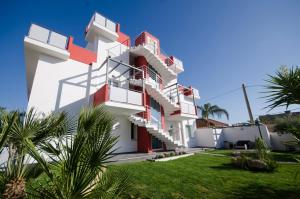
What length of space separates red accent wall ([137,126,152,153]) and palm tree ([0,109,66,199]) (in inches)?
402

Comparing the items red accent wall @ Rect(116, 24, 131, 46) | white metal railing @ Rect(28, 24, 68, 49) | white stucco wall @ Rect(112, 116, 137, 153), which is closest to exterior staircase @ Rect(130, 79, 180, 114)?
white stucco wall @ Rect(112, 116, 137, 153)

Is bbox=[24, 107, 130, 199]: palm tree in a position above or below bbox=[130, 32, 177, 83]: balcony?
below

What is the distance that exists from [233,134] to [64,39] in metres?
23.9

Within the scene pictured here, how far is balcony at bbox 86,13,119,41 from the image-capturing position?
14117mm

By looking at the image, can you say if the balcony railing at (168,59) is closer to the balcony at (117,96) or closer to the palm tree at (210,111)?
the balcony at (117,96)

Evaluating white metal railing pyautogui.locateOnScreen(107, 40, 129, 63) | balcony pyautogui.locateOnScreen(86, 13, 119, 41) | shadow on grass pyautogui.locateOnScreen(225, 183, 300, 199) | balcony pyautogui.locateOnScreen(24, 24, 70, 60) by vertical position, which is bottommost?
shadow on grass pyautogui.locateOnScreen(225, 183, 300, 199)

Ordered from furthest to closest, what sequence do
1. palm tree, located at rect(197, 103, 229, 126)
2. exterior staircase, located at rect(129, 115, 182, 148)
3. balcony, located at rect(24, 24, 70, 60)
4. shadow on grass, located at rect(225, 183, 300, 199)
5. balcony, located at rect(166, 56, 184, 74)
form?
1. palm tree, located at rect(197, 103, 229, 126)
2. balcony, located at rect(166, 56, 184, 74)
3. exterior staircase, located at rect(129, 115, 182, 148)
4. balcony, located at rect(24, 24, 70, 60)
5. shadow on grass, located at rect(225, 183, 300, 199)

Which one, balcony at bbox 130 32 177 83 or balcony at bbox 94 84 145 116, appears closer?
balcony at bbox 94 84 145 116

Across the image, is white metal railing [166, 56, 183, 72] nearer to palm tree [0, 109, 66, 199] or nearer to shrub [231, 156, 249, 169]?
shrub [231, 156, 249, 169]

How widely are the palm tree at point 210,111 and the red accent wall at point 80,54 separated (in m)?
23.2

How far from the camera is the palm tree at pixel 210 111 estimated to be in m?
29.8

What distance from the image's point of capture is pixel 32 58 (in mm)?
11555

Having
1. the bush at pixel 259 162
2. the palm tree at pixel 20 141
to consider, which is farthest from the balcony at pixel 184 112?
the palm tree at pixel 20 141

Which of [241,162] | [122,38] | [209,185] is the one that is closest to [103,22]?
[122,38]
